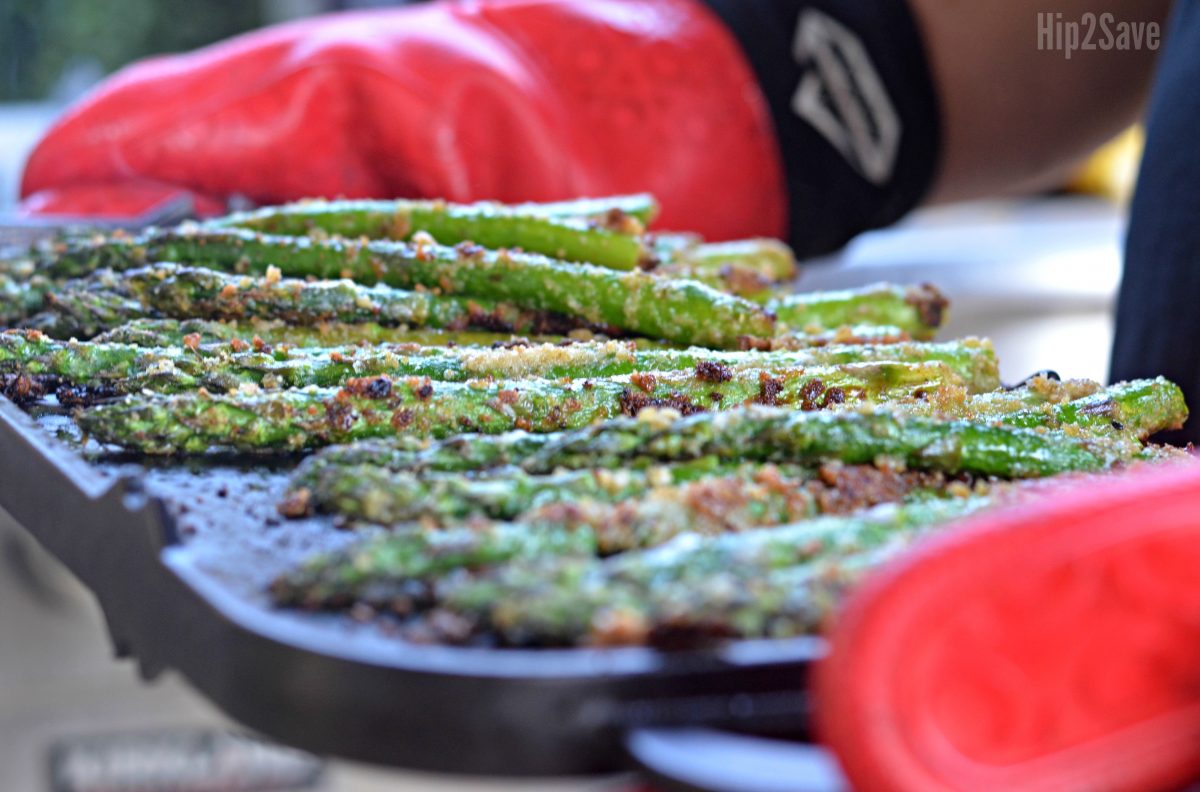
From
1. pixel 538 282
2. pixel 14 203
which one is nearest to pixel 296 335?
pixel 538 282

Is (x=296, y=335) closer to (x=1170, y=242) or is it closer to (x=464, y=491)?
(x=464, y=491)

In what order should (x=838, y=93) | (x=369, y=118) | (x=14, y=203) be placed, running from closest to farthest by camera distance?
(x=369, y=118), (x=838, y=93), (x=14, y=203)

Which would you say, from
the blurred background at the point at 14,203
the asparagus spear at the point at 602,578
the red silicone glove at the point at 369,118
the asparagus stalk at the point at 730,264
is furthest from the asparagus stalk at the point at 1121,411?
the red silicone glove at the point at 369,118

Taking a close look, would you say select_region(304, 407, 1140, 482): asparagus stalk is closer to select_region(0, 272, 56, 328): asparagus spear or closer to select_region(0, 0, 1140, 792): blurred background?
select_region(0, 0, 1140, 792): blurred background

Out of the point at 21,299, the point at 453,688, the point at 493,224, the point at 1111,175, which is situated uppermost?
the point at 453,688

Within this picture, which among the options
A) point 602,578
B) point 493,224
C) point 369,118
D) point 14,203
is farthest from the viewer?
point 14,203

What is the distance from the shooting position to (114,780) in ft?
6.64

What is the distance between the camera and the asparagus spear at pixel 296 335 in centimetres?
223

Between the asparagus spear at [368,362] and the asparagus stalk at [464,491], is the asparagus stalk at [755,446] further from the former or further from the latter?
the asparagus spear at [368,362]

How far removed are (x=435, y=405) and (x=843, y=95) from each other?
3.30 metres

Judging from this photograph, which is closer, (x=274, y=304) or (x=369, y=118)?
(x=274, y=304)

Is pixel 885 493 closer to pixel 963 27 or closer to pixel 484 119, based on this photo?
pixel 484 119

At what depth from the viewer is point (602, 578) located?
126 centimetres

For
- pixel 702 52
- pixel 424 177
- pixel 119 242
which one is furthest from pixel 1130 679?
pixel 702 52
